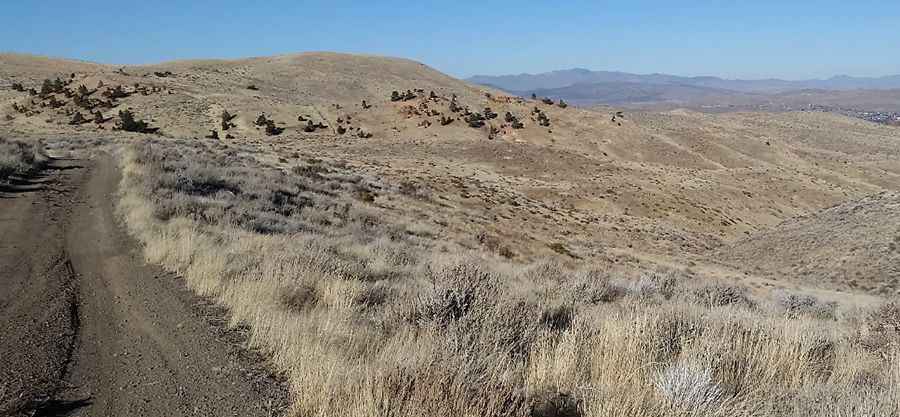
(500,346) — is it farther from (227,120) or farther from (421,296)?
(227,120)

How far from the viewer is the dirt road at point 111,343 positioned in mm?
4152

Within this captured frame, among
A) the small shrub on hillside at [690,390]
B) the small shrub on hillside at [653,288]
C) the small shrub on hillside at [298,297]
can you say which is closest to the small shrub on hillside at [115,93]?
the small shrub on hillside at [653,288]

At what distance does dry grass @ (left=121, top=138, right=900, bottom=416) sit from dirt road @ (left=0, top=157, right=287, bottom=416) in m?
0.36

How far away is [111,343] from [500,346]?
3701 mm

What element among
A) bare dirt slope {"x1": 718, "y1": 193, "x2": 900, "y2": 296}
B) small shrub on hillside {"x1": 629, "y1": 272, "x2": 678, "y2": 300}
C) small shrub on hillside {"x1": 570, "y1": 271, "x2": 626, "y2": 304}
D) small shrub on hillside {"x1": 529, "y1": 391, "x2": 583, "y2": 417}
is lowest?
bare dirt slope {"x1": 718, "y1": 193, "x2": 900, "y2": 296}

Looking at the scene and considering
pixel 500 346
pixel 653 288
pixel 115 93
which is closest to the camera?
pixel 500 346

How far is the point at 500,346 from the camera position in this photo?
4.78 metres

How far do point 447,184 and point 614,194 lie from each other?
1323cm

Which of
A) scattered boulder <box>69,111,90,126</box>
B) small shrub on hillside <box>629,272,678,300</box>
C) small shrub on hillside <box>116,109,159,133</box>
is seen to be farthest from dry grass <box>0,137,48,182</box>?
scattered boulder <box>69,111,90,126</box>

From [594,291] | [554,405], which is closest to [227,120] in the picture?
[594,291]

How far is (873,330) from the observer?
6316 millimetres

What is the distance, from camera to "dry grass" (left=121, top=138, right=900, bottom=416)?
353 centimetres

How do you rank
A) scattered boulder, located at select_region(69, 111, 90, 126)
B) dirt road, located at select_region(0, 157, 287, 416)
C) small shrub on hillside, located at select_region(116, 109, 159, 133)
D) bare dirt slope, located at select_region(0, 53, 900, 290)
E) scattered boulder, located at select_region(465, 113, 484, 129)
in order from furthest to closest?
scattered boulder, located at select_region(465, 113, 484, 129)
scattered boulder, located at select_region(69, 111, 90, 126)
small shrub on hillside, located at select_region(116, 109, 159, 133)
bare dirt slope, located at select_region(0, 53, 900, 290)
dirt road, located at select_region(0, 157, 287, 416)

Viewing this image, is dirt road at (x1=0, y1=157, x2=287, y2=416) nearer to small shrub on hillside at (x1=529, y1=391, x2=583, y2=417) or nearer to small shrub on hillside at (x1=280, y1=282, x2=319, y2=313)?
small shrub on hillside at (x1=280, y1=282, x2=319, y2=313)
